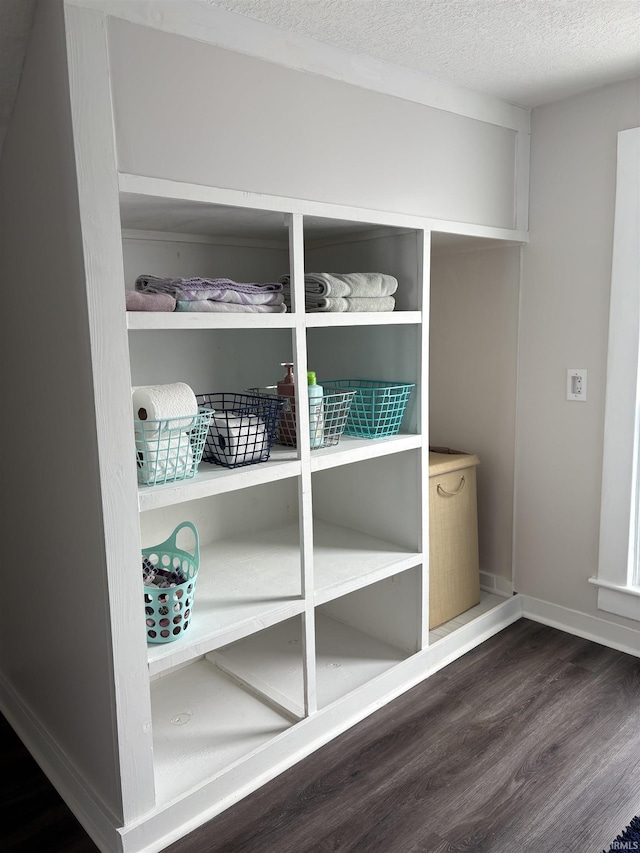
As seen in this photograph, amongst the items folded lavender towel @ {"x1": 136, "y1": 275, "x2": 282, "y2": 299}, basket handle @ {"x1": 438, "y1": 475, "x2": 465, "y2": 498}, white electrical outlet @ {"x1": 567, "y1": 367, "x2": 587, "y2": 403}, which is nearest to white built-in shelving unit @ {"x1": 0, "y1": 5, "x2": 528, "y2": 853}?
folded lavender towel @ {"x1": 136, "y1": 275, "x2": 282, "y2": 299}

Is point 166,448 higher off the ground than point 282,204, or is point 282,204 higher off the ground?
point 282,204

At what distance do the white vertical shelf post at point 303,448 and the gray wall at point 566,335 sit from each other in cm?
120

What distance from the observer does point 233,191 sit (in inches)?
64.0

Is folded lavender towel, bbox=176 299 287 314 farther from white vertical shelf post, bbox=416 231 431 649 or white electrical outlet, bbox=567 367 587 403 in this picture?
white electrical outlet, bbox=567 367 587 403

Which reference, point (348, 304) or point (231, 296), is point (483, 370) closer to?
point (348, 304)

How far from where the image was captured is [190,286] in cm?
169

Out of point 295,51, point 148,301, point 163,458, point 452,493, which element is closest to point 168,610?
point 163,458

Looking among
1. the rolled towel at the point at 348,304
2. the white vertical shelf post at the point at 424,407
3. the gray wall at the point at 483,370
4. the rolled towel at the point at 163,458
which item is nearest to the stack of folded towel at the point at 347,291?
the rolled towel at the point at 348,304

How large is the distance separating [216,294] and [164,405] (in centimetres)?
34

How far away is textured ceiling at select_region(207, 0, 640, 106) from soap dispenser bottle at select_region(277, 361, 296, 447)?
94 cm

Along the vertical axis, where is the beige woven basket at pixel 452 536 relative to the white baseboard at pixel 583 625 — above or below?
above

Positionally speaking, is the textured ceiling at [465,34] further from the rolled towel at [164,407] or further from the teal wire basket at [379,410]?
the teal wire basket at [379,410]

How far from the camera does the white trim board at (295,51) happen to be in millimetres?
1441

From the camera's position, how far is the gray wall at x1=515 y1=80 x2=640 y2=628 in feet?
7.84
